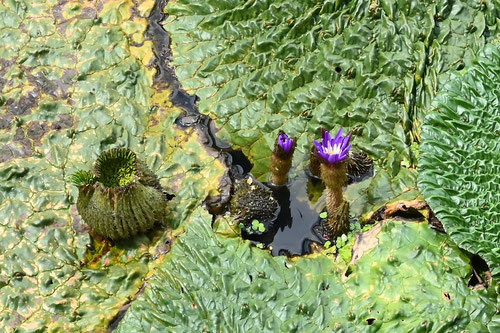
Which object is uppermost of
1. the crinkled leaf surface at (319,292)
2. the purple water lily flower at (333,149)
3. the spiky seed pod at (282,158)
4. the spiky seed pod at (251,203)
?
the purple water lily flower at (333,149)

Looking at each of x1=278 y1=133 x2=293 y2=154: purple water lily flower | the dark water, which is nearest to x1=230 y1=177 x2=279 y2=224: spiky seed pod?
the dark water

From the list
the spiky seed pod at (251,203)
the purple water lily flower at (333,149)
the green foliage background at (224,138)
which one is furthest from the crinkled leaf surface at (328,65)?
the purple water lily flower at (333,149)

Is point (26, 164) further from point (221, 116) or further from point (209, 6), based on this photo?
point (209, 6)

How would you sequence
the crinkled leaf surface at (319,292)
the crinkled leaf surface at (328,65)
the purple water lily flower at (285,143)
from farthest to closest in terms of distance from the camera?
the crinkled leaf surface at (328,65) < the purple water lily flower at (285,143) < the crinkled leaf surface at (319,292)

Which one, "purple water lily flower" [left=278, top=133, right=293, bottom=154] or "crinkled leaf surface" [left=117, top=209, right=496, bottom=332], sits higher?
"purple water lily flower" [left=278, top=133, right=293, bottom=154]

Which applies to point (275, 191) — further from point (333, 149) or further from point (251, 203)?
point (333, 149)

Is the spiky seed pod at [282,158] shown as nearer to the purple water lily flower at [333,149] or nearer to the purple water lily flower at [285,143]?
the purple water lily flower at [285,143]

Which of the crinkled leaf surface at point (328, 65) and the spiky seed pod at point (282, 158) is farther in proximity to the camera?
the crinkled leaf surface at point (328, 65)

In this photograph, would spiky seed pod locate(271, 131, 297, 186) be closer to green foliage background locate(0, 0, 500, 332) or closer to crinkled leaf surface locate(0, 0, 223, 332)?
green foliage background locate(0, 0, 500, 332)
